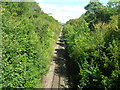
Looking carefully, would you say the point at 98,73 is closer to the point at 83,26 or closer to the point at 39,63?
the point at 39,63

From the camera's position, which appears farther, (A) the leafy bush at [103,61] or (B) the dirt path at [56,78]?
(B) the dirt path at [56,78]

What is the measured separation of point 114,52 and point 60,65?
382 inches

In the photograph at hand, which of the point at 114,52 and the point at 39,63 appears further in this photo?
the point at 39,63

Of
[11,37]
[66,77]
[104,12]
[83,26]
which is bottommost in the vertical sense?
[66,77]

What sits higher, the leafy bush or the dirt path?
the leafy bush

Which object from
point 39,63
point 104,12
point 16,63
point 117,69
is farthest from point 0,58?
point 104,12

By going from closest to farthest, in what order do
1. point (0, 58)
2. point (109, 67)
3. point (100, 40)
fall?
1. point (0, 58)
2. point (109, 67)
3. point (100, 40)

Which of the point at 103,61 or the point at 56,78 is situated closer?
the point at 103,61

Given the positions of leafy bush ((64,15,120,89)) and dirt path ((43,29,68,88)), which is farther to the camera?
dirt path ((43,29,68,88))

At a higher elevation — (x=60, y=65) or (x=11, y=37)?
(x=11, y=37)

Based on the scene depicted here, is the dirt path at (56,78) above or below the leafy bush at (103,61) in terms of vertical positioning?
below

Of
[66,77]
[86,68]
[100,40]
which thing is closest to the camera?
[86,68]

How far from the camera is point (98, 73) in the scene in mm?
6305

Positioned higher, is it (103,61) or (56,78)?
(103,61)
